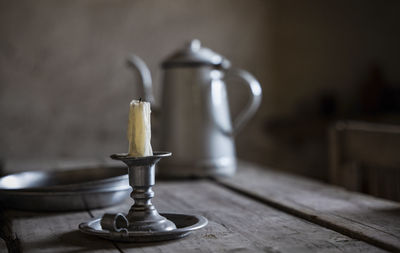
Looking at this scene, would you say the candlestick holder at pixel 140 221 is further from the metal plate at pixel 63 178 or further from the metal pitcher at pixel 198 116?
the metal pitcher at pixel 198 116

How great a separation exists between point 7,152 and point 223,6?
1217 mm

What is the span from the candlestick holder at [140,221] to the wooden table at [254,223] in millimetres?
10

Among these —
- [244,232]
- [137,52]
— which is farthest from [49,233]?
[137,52]

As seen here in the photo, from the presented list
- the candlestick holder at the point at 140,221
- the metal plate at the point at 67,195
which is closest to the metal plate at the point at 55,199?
the metal plate at the point at 67,195

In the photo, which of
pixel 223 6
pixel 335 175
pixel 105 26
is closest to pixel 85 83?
pixel 105 26

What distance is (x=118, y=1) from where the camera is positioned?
2.38 meters

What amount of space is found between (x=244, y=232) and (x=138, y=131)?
0.18 metres

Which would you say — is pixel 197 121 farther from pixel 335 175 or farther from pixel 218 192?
pixel 335 175

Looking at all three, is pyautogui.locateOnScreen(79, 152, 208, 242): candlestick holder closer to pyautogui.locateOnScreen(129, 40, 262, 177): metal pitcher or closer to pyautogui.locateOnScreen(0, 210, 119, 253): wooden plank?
pyautogui.locateOnScreen(0, 210, 119, 253): wooden plank

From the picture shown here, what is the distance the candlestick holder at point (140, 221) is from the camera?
1.87 ft

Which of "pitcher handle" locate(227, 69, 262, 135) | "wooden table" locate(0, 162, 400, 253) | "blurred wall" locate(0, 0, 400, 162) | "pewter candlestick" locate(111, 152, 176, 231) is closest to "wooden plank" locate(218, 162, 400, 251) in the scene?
"wooden table" locate(0, 162, 400, 253)

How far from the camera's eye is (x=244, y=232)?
0.63 m

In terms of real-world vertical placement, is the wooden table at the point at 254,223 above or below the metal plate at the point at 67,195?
below

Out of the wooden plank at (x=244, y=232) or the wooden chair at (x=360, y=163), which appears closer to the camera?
the wooden plank at (x=244, y=232)
